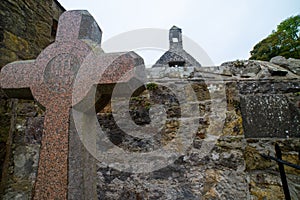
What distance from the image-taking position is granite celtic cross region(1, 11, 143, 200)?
87cm

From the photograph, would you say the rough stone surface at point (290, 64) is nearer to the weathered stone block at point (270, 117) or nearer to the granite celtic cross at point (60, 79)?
the weathered stone block at point (270, 117)

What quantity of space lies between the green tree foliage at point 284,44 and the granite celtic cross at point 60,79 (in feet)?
11.8

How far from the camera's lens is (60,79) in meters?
1.00

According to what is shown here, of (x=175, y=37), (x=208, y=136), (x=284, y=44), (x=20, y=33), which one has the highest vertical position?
(x=175, y=37)

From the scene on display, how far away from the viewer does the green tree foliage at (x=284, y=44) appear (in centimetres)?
344

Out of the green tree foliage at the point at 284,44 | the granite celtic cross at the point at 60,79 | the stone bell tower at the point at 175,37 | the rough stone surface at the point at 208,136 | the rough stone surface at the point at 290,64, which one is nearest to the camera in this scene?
the granite celtic cross at the point at 60,79

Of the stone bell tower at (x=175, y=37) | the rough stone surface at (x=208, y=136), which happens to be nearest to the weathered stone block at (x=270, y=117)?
the rough stone surface at (x=208, y=136)

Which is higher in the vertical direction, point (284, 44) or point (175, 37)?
point (175, 37)

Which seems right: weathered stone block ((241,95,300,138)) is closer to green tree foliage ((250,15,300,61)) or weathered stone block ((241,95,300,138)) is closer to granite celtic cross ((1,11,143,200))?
granite celtic cross ((1,11,143,200))

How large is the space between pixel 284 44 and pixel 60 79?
4.45 m

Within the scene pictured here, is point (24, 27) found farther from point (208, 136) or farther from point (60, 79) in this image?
point (208, 136)

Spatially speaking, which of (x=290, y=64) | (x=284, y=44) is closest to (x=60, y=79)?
(x=290, y=64)

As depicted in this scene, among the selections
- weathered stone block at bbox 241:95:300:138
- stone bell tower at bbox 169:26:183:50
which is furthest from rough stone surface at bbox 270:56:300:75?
stone bell tower at bbox 169:26:183:50

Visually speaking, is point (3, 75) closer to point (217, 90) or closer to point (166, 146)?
point (166, 146)
